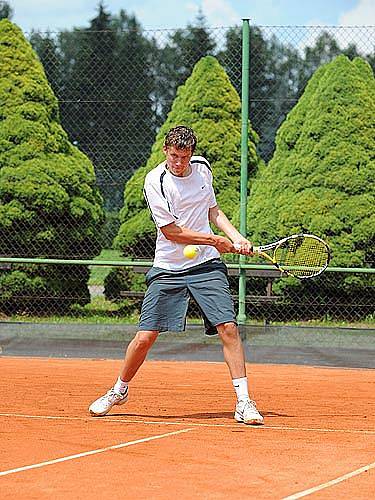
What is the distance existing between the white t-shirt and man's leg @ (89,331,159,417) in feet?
1.62

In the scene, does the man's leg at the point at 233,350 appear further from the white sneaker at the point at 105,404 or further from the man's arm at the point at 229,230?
the white sneaker at the point at 105,404

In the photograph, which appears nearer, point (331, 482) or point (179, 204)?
point (331, 482)

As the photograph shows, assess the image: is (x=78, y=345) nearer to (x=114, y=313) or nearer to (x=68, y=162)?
(x=114, y=313)

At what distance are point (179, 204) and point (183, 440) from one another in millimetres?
1608

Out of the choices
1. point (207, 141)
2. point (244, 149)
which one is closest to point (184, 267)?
point (244, 149)

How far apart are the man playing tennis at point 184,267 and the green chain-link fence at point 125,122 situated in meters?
5.57

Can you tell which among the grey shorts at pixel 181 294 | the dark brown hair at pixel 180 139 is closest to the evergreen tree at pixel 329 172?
the grey shorts at pixel 181 294

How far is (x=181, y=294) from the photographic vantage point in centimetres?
732

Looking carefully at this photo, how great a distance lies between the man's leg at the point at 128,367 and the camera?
23.9 ft

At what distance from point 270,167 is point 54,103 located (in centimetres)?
294

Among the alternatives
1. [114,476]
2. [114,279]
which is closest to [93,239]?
[114,279]

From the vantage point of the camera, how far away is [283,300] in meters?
12.9

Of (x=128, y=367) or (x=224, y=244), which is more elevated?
(x=224, y=244)

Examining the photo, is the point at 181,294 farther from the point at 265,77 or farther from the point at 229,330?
the point at 265,77
